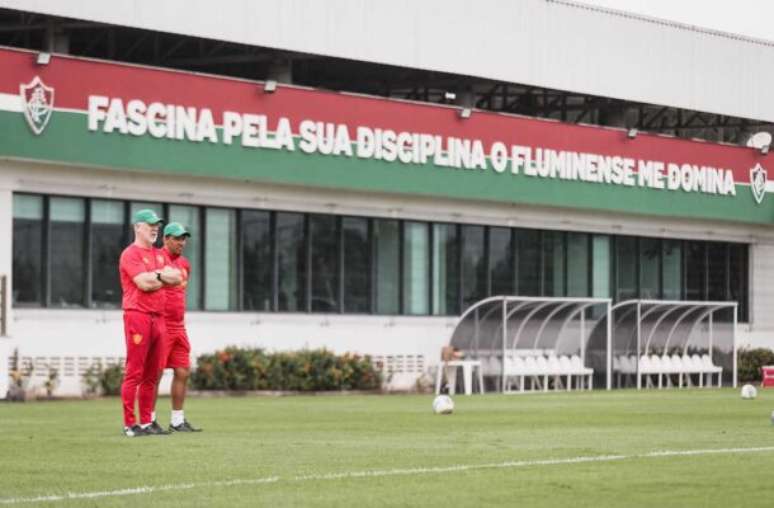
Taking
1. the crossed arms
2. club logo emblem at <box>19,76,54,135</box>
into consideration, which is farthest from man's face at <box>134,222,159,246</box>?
club logo emblem at <box>19,76,54,135</box>

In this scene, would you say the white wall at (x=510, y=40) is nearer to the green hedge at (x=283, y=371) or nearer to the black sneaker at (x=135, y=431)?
the green hedge at (x=283, y=371)

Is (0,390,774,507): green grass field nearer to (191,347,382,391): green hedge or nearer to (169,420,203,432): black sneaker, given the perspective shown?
(169,420,203,432): black sneaker

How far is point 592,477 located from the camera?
1380 cm

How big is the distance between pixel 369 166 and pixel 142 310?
22.3 m

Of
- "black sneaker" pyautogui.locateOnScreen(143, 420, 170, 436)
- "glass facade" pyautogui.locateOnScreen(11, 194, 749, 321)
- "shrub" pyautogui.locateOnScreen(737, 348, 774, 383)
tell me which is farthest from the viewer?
"shrub" pyautogui.locateOnScreen(737, 348, 774, 383)

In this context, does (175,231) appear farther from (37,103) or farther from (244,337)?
(244,337)

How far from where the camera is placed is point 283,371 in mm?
40031

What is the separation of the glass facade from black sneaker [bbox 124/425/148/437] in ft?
Answer: 55.4

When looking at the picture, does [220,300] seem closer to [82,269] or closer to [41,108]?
[82,269]

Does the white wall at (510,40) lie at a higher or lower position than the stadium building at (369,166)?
higher

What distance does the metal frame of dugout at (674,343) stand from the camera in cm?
4719

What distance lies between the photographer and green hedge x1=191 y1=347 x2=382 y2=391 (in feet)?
126

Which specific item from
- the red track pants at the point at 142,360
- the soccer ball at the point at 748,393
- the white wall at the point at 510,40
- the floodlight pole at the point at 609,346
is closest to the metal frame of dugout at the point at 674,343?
the floodlight pole at the point at 609,346

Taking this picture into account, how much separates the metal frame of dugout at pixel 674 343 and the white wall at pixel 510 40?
563cm
